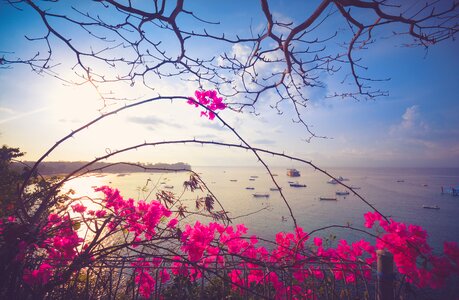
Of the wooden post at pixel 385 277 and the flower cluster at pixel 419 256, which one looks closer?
the wooden post at pixel 385 277

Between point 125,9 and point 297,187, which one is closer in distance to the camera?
point 125,9

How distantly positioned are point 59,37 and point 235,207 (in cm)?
3640

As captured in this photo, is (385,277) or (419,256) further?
(419,256)

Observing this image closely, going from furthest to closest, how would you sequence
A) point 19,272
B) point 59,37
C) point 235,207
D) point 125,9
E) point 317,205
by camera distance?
point 317,205 → point 235,207 → point 59,37 → point 125,9 → point 19,272

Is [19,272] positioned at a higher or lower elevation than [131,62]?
lower

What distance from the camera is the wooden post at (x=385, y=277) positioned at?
1.67 m

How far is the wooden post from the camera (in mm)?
1667

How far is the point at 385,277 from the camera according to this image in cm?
169

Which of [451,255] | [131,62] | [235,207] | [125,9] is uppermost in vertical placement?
[125,9]

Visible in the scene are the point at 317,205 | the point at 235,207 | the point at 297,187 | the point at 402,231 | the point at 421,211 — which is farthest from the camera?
the point at 297,187

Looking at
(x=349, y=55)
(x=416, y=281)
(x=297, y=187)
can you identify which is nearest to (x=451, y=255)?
(x=416, y=281)

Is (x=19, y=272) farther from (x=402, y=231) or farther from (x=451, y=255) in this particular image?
(x=451, y=255)

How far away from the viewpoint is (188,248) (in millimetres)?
2303

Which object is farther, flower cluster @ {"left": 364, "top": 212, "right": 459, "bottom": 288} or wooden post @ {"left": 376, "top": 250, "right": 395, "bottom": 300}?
flower cluster @ {"left": 364, "top": 212, "right": 459, "bottom": 288}
